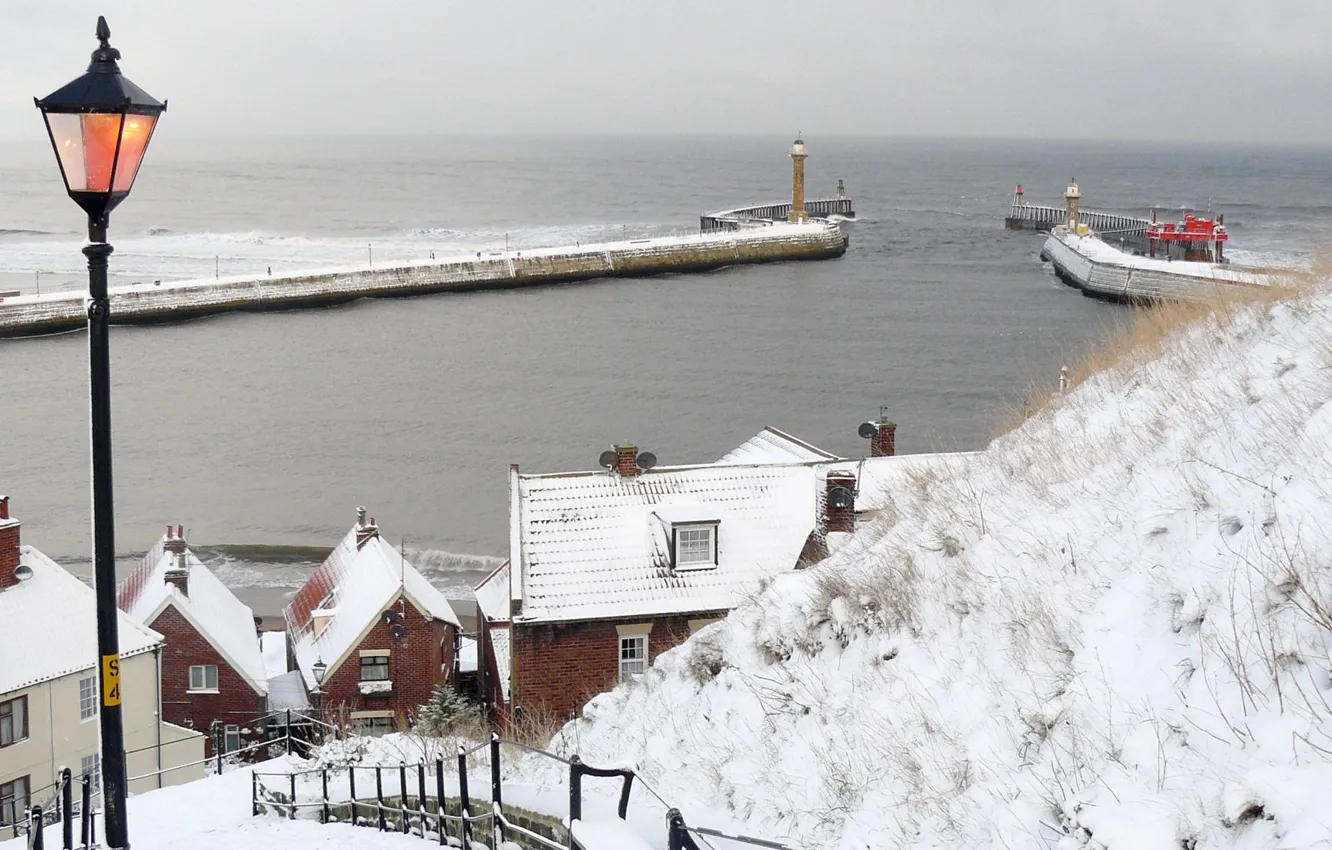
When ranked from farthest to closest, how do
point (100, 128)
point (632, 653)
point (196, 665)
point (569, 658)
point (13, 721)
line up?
point (196, 665), point (632, 653), point (569, 658), point (13, 721), point (100, 128)

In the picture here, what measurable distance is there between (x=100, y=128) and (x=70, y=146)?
0.48 ft

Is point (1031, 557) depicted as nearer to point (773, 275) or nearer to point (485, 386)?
point (485, 386)

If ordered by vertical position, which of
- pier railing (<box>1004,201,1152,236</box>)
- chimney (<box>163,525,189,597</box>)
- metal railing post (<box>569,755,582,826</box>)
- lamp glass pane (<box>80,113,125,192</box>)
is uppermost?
pier railing (<box>1004,201,1152,236</box>)

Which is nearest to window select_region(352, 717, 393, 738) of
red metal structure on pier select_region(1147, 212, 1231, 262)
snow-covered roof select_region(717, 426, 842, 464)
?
snow-covered roof select_region(717, 426, 842, 464)

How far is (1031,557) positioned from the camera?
729cm

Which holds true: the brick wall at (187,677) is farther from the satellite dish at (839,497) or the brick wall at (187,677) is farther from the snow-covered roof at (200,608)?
the satellite dish at (839,497)

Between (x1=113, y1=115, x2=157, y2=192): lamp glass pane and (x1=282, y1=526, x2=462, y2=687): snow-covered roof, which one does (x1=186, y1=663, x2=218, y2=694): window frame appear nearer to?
(x1=282, y1=526, x2=462, y2=687): snow-covered roof

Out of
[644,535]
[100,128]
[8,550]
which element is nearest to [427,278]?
[8,550]

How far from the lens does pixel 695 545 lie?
2192 centimetres

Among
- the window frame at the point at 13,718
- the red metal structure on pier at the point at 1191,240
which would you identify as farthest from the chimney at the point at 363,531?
the red metal structure on pier at the point at 1191,240

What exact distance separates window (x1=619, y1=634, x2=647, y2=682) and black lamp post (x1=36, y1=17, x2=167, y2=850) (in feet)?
51.7

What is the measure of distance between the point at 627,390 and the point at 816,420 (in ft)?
30.7

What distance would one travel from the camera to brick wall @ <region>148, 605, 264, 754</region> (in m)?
25.4

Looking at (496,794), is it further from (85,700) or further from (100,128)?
(85,700)
